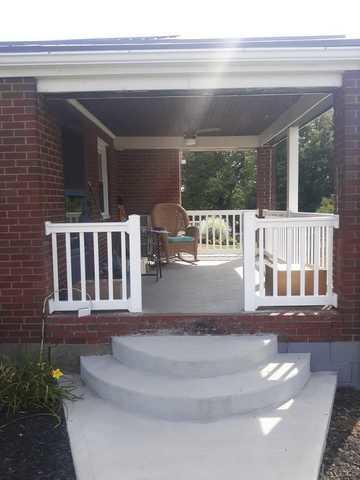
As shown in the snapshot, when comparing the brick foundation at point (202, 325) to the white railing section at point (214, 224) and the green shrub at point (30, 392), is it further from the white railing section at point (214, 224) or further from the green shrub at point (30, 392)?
the white railing section at point (214, 224)

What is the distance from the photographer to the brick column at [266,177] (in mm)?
8594

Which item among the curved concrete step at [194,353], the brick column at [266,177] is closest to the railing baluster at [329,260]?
the curved concrete step at [194,353]

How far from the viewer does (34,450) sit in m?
2.90

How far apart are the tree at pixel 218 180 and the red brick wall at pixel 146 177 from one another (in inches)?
667

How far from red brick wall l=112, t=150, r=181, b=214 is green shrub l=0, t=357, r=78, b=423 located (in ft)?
19.8

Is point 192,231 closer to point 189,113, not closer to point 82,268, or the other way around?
point 189,113

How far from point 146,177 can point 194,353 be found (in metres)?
Answer: 6.15

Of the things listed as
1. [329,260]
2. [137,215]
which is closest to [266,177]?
[329,260]

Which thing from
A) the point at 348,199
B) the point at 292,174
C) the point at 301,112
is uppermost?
the point at 301,112

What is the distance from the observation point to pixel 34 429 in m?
3.15

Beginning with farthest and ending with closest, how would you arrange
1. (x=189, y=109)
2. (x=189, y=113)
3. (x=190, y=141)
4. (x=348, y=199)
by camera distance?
1. (x=190, y=141)
2. (x=189, y=113)
3. (x=189, y=109)
4. (x=348, y=199)

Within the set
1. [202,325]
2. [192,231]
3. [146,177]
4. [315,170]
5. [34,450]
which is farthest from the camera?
[315,170]

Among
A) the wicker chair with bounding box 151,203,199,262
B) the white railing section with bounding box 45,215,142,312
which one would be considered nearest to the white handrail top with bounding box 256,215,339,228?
the white railing section with bounding box 45,215,142,312

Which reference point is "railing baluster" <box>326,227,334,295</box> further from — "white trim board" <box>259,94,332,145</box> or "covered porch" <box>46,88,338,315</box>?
"white trim board" <box>259,94,332,145</box>
